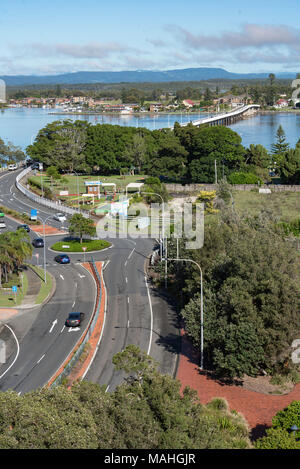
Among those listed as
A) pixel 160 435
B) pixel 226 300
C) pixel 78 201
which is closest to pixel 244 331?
pixel 226 300

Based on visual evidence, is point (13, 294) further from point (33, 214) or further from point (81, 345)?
point (33, 214)

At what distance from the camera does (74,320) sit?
3534 cm

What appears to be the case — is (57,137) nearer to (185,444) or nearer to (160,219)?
(160,219)

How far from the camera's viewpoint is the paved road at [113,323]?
29234mm

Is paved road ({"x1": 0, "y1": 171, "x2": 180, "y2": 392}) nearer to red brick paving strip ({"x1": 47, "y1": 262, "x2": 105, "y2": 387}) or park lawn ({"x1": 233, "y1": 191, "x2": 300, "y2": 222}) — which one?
red brick paving strip ({"x1": 47, "y1": 262, "x2": 105, "y2": 387})

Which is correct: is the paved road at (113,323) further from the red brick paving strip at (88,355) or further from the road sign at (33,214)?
the road sign at (33,214)

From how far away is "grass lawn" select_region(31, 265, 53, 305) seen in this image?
40.8 meters

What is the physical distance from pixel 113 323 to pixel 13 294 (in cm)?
1038

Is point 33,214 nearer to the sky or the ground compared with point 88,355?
nearer to the sky

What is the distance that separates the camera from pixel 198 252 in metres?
37.0

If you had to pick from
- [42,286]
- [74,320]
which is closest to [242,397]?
[74,320]

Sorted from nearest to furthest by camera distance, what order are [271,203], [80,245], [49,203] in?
[80,245] → [271,203] → [49,203]

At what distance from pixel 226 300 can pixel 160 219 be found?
3738cm


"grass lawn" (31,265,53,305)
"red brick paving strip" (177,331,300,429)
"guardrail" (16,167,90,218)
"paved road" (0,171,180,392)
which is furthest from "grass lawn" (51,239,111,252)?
"red brick paving strip" (177,331,300,429)
